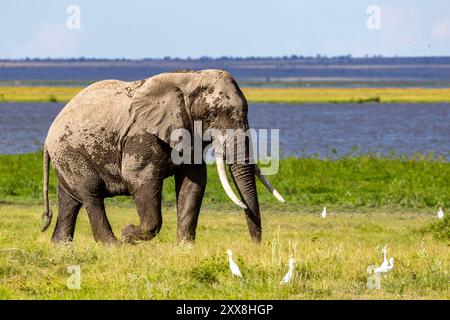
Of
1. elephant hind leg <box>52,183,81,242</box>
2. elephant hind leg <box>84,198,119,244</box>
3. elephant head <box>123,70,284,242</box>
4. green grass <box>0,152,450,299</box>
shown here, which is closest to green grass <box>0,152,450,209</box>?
green grass <box>0,152,450,299</box>

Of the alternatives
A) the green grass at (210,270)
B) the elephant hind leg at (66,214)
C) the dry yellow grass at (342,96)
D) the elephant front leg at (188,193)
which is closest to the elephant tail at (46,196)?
the green grass at (210,270)

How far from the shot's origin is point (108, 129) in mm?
17094

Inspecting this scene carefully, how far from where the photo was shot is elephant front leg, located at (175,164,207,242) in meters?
17.0

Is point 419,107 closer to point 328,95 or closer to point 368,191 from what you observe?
point 328,95

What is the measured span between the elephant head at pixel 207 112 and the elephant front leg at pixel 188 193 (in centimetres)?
34

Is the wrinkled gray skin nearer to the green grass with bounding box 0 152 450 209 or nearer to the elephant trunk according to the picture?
the elephant trunk

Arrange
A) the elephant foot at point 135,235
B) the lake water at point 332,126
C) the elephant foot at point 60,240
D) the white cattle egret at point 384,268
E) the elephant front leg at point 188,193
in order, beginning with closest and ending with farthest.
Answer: the white cattle egret at point 384,268
the elephant foot at point 135,235
the elephant front leg at point 188,193
the elephant foot at point 60,240
the lake water at point 332,126

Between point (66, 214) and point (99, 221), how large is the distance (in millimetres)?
668

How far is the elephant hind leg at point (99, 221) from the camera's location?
17375mm

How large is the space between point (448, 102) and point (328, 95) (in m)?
14.4

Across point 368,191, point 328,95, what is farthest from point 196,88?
point 328,95

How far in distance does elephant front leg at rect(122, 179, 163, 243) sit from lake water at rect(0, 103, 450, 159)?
27.0m

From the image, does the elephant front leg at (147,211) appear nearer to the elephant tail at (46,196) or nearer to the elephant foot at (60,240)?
the elephant foot at (60,240)

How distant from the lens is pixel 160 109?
17.0 metres
